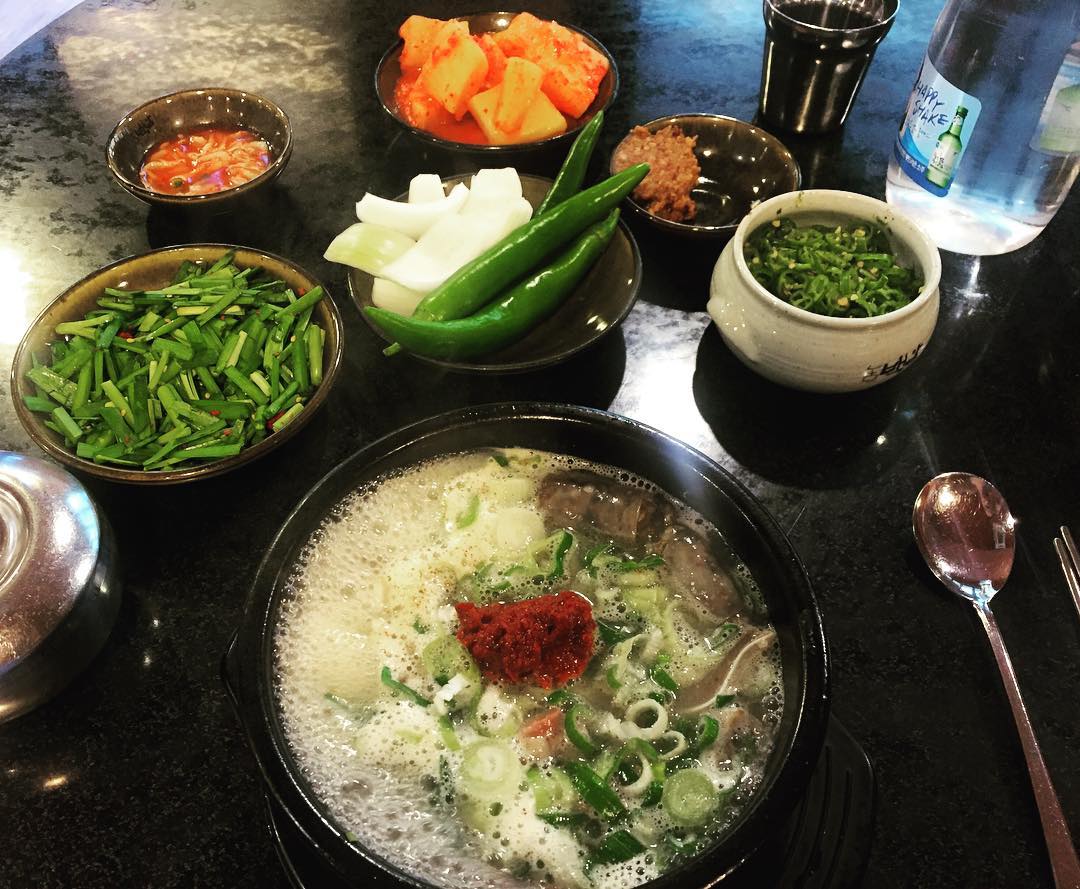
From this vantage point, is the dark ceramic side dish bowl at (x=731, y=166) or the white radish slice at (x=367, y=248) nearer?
the white radish slice at (x=367, y=248)

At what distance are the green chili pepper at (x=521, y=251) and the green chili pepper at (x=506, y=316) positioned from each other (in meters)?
0.03

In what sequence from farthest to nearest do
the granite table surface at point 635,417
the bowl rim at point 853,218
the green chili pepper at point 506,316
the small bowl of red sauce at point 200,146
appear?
the small bowl of red sauce at point 200,146
the green chili pepper at point 506,316
the bowl rim at point 853,218
the granite table surface at point 635,417

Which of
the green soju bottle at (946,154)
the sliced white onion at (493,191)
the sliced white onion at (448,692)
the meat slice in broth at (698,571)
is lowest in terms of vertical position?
the sliced white onion at (448,692)

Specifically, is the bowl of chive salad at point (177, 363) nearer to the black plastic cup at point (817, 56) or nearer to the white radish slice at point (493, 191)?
the white radish slice at point (493, 191)

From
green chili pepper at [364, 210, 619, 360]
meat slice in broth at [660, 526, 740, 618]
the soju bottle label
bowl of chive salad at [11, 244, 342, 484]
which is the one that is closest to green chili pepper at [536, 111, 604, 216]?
green chili pepper at [364, 210, 619, 360]

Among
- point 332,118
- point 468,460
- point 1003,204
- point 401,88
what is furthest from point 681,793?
point 332,118

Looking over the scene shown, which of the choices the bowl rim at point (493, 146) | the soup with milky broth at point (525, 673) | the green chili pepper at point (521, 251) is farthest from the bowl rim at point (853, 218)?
the bowl rim at point (493, 146)

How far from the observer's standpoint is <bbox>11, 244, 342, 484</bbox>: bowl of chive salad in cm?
150

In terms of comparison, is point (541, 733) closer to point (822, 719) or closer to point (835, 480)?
point (822, 719)

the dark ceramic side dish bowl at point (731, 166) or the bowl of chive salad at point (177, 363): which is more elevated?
the dark ceramic side dish bowl at point (731, 166)

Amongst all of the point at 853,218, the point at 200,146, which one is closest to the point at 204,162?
the point at 200,146

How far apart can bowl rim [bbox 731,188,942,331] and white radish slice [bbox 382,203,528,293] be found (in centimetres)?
55

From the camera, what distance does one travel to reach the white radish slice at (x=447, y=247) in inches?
69.8

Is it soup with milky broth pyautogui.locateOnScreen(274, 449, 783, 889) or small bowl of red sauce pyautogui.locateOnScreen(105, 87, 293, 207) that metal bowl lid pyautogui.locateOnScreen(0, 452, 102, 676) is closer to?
soup with milky broth pyautogui.locateOnScreen(274, 449, 783, 889)
